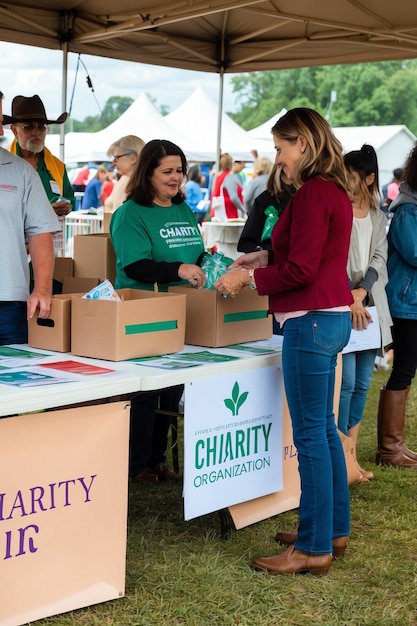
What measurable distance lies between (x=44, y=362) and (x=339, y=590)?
1136 mm

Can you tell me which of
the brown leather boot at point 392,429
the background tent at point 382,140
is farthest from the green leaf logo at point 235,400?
the background tent at point 382,140

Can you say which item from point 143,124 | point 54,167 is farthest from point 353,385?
point 143,124

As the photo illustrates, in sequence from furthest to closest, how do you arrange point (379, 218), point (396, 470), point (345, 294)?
point (396, 470) < point (379, 218) < point (345, 294)

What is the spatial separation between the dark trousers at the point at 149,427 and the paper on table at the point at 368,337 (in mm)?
748

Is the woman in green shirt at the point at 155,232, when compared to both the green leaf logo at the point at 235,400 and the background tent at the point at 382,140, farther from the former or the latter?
the background tent at the point at 382,140

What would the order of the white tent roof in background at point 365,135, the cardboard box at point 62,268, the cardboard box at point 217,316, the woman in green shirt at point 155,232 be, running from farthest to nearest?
the white tent roof in background at point 365,135
the cardboard box at point 62,268
the woman in green shirt at point 155,232
the cardboard box at point 217,316

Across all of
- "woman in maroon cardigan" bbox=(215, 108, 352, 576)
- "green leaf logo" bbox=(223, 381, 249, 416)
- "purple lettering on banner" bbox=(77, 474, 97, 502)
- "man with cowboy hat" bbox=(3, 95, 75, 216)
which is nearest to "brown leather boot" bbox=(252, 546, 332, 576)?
"woman in maroon cardigan" bbox=(215, 108, 352, 576)

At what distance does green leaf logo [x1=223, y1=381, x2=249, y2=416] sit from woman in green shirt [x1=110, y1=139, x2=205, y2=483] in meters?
0.43

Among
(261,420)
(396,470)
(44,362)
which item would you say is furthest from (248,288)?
(396,470)

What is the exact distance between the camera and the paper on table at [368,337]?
358 cm

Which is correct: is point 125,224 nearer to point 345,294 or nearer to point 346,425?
point 345,294

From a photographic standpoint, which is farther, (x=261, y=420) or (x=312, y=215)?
(x=261, y=420)

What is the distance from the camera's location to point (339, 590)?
8.59ft

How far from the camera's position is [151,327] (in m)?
2.69
